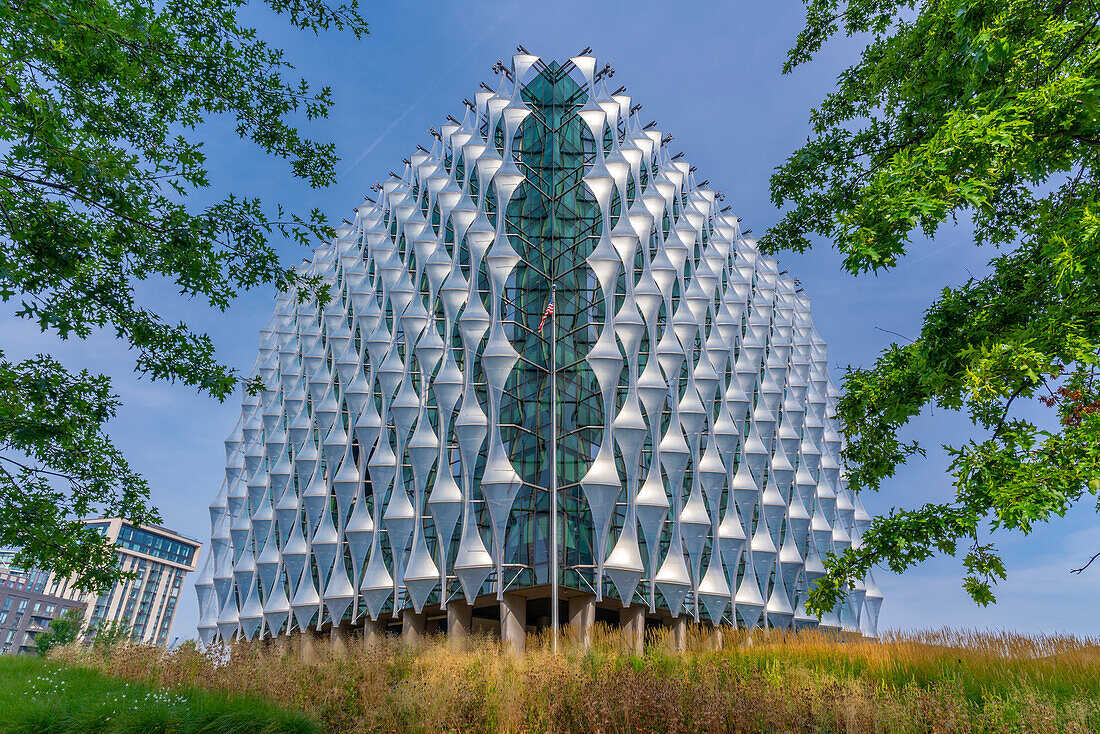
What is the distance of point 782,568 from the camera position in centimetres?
3838

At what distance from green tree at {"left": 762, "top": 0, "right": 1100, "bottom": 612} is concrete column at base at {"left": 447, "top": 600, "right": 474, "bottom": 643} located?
24.6m

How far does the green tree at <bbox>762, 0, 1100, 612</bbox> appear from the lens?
7.17m

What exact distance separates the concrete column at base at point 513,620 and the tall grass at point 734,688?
16.0 m

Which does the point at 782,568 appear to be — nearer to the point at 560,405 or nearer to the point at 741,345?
the point at 741,345

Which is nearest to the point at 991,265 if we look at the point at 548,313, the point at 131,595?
the point at 548,313

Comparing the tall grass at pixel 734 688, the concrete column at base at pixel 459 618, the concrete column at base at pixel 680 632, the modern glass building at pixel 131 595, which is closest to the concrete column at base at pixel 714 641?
the tall grass at pixel 734 688

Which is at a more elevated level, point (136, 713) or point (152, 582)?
point (152, 582)

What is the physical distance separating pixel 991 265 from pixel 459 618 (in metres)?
27.6

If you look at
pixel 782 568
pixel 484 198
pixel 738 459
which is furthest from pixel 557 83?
pixel 782 568

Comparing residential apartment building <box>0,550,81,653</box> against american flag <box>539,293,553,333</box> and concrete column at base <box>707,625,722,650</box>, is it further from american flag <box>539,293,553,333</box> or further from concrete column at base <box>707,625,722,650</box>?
concrete column at base <box>707,625,722,650</box>

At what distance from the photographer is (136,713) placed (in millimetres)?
9664

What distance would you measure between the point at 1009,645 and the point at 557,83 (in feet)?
120

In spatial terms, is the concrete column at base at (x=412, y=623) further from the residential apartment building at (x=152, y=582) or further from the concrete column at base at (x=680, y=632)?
the residential apartment building at (x=152, y=582)

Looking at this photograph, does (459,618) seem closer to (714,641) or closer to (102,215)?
(714,641)
